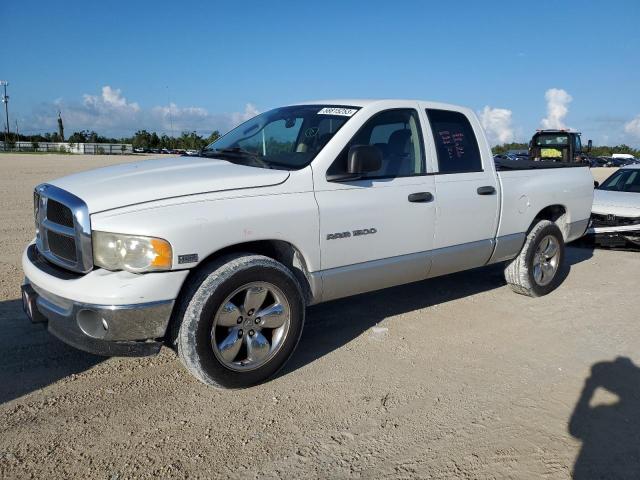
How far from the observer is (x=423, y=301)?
5.73 m

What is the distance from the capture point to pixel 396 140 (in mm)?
4625

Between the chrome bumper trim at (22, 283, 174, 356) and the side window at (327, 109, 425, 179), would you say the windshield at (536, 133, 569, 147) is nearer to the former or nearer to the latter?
the side window at (327, 109, 425, 179)

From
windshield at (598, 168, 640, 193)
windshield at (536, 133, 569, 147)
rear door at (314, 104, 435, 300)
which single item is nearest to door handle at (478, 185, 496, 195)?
rear door at (314, 104, 435, 300)

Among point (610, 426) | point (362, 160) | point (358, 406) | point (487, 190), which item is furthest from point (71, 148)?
point (610, 426)

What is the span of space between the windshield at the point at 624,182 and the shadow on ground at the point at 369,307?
3452 millimetres

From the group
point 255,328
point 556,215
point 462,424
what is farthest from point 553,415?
point 556,215

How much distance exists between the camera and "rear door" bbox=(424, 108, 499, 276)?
472 centimetres

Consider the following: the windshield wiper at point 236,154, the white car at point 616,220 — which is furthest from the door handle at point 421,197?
the white car at point 616,220

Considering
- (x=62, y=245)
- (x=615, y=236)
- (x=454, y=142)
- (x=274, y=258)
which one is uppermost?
(x=454, y=142)

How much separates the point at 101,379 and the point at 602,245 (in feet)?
26.4

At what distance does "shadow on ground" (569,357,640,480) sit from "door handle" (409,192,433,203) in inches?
71.2

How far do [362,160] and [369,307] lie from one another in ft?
6.70

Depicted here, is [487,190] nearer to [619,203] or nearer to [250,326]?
[250,326]

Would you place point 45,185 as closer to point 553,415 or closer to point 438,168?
point 438,168
